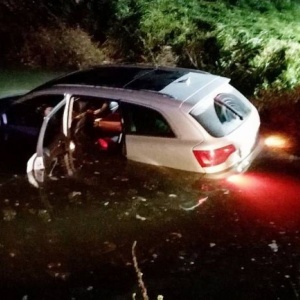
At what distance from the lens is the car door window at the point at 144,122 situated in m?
6.43

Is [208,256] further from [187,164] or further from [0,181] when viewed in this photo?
[0,181]

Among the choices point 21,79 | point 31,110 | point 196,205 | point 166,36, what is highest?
point 31,110

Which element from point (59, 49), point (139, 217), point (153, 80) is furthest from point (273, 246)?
point (59, 49)

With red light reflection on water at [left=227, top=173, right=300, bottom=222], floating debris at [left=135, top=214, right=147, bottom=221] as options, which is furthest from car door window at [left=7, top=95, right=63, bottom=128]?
red light reflection on water at [left=227, top=173, right=300, bottom=222]

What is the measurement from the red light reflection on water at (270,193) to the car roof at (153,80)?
1123 millimetres

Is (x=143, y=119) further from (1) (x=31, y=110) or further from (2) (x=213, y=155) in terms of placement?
(1) (x=31, y=110)

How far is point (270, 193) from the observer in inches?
271

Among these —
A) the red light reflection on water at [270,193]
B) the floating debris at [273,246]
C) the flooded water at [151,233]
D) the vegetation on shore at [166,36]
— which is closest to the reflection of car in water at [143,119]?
the flooded water at [151,233]

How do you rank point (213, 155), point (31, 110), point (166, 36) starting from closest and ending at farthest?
point (213, 155)
point (31, 110)
point (166, 36)

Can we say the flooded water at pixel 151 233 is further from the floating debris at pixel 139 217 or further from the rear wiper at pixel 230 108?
the rear wiper at pixel 230 108

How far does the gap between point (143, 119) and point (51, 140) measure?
1.38 metres

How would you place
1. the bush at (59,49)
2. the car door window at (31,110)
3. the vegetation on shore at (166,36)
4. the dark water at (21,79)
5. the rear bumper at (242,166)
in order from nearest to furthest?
1. the rear bumper at (242,166)
2. the car door window at (31,110)
3. the vegetation on shore at (166,36)
4. the dark water at (21,79)
5. the bush at (59,49)

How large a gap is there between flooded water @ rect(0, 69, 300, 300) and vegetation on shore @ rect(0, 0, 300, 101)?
2759mm

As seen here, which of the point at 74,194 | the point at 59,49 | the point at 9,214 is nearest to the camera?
the point at 9,214
